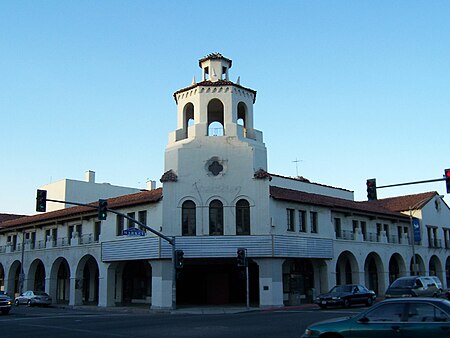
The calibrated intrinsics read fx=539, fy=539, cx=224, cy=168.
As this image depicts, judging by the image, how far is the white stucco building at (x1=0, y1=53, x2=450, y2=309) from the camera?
1367 inches

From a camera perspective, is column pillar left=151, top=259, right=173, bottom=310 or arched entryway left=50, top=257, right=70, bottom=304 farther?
arched entryway left=50, top=257, right=70, bottom=304

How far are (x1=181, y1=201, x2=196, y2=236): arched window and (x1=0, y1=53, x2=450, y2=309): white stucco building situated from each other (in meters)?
0.07

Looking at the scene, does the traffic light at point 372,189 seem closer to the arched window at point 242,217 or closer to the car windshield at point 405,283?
the car windshield at point 405,283

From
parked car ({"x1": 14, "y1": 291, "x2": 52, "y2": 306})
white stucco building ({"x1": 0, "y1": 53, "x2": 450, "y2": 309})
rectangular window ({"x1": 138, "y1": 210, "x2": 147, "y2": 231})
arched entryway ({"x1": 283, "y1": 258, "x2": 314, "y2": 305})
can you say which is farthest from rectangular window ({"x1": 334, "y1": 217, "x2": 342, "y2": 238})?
parked car ({"x1": 14, "y1": 291, "x2": 52, "y2": 306})

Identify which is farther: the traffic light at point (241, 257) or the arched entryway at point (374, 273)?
the arched entryway at point (374, 273)

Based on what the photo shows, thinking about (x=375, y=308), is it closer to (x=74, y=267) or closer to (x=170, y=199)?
(x=170, y=199)

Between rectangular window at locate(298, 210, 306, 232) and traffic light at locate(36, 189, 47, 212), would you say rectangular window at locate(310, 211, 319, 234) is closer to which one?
rectangular window at locate(298, 210, 306, 232)

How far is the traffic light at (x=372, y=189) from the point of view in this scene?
78.0ft

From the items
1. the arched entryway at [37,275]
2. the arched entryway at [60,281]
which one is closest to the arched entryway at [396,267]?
the arched entryway at [60,281]

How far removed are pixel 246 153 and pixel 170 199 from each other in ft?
19.3

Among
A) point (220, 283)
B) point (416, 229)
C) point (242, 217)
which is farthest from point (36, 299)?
point (416, 229)

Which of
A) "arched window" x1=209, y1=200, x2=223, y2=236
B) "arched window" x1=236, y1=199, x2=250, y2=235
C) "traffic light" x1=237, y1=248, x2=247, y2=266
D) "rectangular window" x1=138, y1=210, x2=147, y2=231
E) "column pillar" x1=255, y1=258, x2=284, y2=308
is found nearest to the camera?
"traffic light" x1=237, y1=248, x2=247, y2=266

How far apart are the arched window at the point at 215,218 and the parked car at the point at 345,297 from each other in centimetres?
764

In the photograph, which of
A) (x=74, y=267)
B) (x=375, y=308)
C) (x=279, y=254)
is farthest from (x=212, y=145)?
(x=375, y=308)
